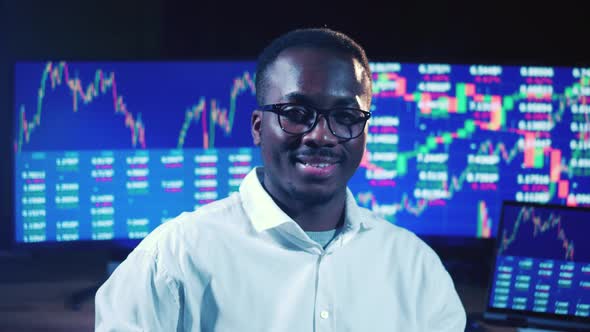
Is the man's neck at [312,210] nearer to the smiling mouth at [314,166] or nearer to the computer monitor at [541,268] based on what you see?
the smiling mouth at [314,166]

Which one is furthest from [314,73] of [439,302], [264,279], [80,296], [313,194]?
[80,296]

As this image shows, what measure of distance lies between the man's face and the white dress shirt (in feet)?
0.21

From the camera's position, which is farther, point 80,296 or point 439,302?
point 80,296

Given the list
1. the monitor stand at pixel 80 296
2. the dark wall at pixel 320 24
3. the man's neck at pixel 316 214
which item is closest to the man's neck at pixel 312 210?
the man's neck at pixel 316 214

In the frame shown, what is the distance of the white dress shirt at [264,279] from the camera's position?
991 millimetres

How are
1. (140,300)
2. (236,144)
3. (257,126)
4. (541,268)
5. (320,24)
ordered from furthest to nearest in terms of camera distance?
(320,24), (236,144), (541,268), (257,126), (140,300)

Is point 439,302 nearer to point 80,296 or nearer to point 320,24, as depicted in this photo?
point 80,296

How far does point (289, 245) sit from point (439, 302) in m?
0.26

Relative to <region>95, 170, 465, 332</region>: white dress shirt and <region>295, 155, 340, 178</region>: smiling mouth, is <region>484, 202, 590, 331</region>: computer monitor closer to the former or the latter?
<region>95, 170, 465, 332</region>: white dress shirt

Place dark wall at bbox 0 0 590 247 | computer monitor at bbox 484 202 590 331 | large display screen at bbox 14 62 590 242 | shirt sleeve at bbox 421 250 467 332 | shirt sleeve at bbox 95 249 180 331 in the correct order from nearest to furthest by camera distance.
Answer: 1. shirt sleeve at bbox 95 249 180 331
2. shirt sleeve at bbox 421 250 467 332
3. computer monitor at bbox 484 202 590 331
4. large display screen at bbox 14 62 590 242
5. dark wall at bbox 0 0 590 247

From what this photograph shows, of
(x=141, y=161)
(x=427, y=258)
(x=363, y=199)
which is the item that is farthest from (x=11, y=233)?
(x=427, y=258)

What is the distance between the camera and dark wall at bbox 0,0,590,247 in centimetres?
185

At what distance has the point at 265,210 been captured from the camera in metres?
1.05

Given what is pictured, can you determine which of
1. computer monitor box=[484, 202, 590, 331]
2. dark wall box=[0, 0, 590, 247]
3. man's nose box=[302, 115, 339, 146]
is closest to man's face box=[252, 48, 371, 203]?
man's nose box=[302, 115, 339, 146]
